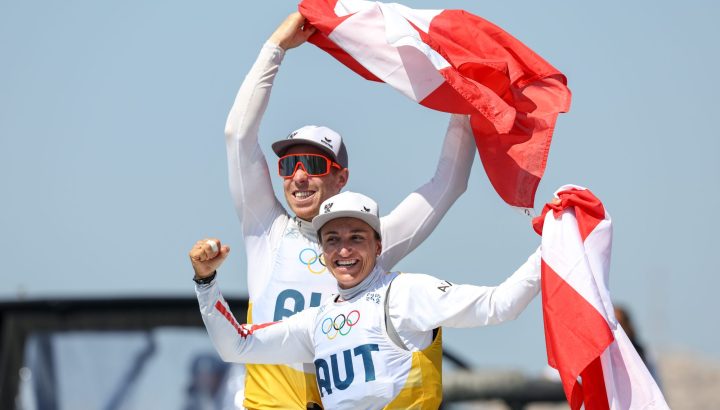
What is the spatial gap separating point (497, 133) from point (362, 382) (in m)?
1.66

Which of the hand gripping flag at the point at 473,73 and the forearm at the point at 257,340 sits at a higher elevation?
the hand gripping flag at the point at 473,73

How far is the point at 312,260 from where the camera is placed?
7793 millimetres

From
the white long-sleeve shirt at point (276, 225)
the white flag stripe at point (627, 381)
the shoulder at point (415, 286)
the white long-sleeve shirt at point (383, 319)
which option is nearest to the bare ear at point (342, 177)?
the white long-sleeve shirt at point (276, 225)

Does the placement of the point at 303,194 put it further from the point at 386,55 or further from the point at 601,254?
the point at 601,254

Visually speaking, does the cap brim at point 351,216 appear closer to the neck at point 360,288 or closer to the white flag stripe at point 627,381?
the neck at point 360,288

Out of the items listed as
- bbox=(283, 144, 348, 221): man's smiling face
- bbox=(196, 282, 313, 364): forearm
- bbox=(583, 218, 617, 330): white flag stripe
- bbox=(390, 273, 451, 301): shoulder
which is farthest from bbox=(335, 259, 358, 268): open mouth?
bbox=(583, 218, 617, 330): white flag stripe

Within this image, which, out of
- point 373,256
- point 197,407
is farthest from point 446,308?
point 197,407

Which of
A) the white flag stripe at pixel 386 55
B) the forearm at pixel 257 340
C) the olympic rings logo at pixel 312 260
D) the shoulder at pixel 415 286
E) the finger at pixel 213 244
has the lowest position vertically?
the forearm at pixel 257 340

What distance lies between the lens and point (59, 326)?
35.6ft

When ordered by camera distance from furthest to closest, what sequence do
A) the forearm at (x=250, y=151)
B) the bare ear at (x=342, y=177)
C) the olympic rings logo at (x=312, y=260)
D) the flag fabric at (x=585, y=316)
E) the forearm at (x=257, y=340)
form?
the bare ear at (x=342, y=177) → the forearm at (x=250, y=151) → the olympic rings logo at (x=312, y=260) → the forearm at (x=257, y=340) → the flag fabric at (x=585, y=316)

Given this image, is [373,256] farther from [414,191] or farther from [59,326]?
[59,326]

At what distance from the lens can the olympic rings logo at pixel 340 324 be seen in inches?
279

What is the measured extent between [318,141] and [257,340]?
42.8 inches

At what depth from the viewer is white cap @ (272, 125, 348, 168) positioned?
785 cm
